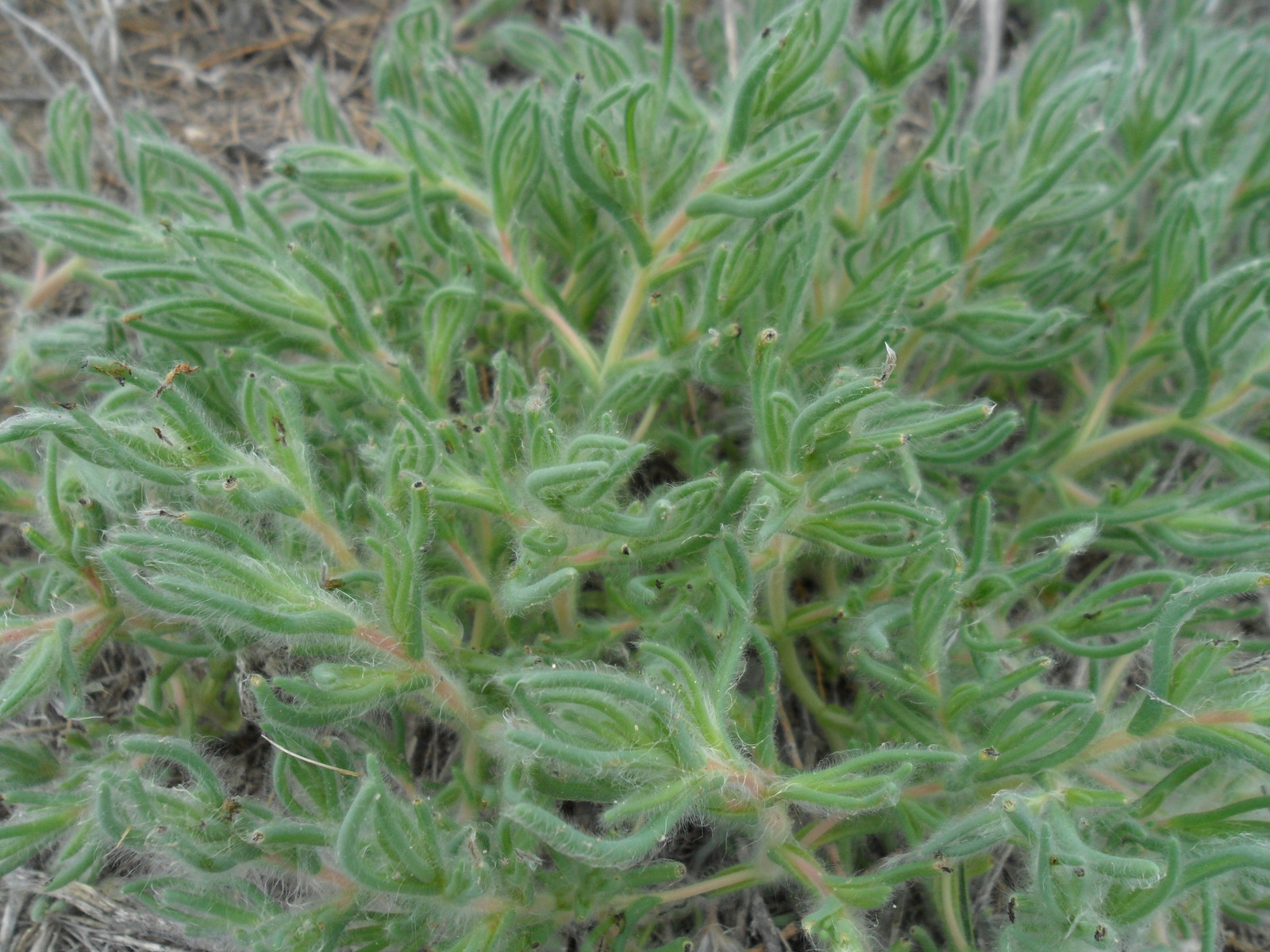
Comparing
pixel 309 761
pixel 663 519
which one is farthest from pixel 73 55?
pixel 663 519

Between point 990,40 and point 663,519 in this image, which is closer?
point 663,519

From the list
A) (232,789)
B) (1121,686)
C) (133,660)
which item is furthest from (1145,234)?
(133,660)

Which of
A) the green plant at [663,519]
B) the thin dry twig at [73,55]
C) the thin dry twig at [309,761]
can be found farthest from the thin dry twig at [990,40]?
the thin dry twig at [73,55]

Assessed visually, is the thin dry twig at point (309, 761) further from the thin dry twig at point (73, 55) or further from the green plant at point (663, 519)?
the thin dry twig at point (73, 55)

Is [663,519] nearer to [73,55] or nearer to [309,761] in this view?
[309,761]

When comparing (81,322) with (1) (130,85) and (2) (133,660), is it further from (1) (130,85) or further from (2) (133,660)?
(1) (130,85)

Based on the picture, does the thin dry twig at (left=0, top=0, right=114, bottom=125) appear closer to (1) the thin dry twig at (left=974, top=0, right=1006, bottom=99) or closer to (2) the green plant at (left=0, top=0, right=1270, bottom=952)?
(2) the green plant at (left=0, top=0, right=1270, bottom=952)

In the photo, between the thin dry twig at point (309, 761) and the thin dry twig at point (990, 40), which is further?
the thin dry twig at point (990, 40)

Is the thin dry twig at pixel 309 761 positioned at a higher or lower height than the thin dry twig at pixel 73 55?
lower
